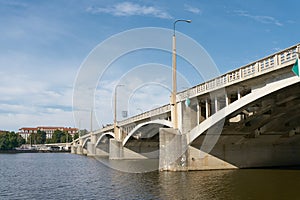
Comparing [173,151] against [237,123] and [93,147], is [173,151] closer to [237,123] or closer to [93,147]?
[237,123]

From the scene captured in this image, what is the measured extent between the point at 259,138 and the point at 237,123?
19.6 ft

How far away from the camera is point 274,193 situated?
2397 centimetres

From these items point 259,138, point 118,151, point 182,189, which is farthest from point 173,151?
point 118,151

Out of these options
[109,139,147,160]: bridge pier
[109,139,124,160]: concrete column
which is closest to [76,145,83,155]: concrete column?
[109,139,147,160]: bridge pier

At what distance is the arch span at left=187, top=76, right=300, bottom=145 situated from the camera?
25045mm

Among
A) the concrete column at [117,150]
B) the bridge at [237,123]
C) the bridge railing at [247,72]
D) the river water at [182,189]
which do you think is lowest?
the river water at [182,189]

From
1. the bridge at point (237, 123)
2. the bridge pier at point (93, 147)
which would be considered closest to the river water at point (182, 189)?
the bridge at point (237, 123)

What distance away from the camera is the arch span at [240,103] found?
25045 millimetres

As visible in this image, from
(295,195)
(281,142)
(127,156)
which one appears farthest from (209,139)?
(127,156)

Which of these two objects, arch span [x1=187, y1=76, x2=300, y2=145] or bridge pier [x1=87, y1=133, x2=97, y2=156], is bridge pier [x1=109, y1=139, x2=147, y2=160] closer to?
bridge pier [x1=87, y1=133, x2=97, y2=156]

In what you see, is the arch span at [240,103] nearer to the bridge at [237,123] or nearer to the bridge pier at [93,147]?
the bridge at [237,123]

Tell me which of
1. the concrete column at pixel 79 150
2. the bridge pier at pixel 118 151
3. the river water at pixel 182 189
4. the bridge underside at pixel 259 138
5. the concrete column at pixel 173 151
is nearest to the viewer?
the river water at pixel 182 189

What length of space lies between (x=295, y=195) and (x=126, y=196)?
1087 cm

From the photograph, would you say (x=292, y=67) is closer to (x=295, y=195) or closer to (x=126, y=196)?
(x=295, y=195)
